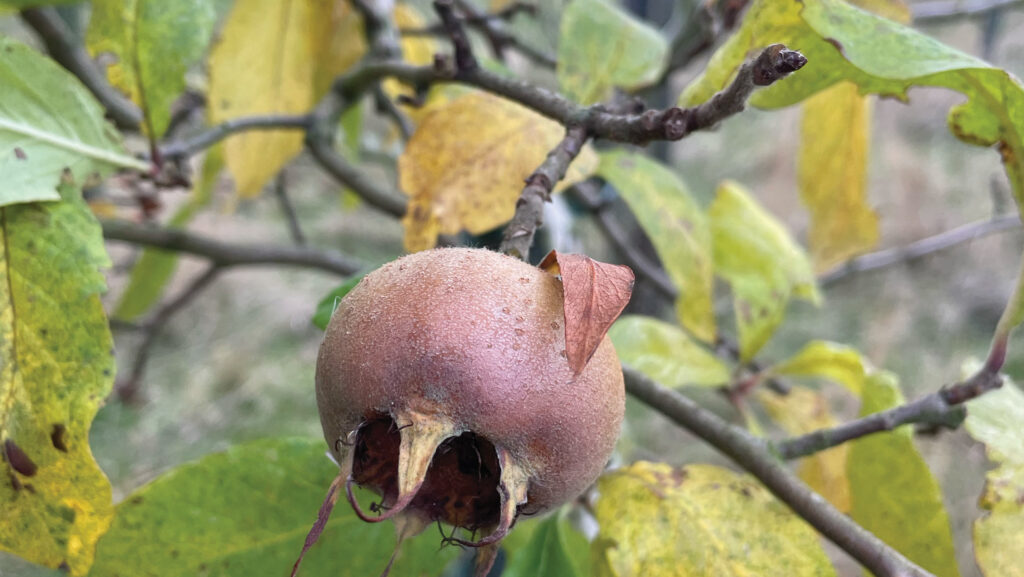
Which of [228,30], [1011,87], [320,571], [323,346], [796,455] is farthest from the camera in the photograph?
[228,30]

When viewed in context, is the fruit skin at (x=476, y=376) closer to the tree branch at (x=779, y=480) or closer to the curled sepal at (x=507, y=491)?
the curled sepal at (x=507, y=491)

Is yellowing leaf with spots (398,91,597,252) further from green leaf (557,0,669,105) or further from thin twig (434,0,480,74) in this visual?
green leaf (557,0,669,105)

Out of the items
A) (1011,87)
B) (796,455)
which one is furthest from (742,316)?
(1011,87)

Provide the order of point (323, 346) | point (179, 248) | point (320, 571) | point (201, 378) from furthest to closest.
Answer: point (201, 378) → point (179, 248) → point (320, 571) → point (323, 346)

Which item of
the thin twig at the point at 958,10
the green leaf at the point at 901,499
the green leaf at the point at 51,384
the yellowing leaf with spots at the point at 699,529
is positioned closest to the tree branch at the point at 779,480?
the yellowing leaf with spots at the point at 699,529

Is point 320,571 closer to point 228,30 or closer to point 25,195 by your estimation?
point 25,195

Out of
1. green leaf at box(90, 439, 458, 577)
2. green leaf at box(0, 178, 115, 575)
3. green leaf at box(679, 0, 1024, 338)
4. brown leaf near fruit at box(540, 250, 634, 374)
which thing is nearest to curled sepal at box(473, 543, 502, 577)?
brown leaf near fruit at box(540, 250, 634, 374)
